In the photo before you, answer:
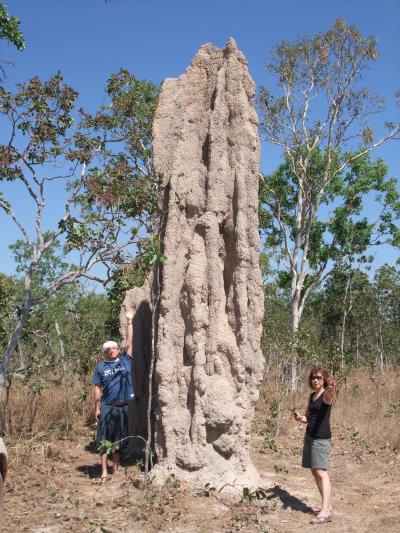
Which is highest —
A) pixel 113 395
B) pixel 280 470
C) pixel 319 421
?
pixel 113 395

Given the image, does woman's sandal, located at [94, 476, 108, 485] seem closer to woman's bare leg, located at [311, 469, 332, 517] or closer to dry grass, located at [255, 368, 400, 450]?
woman's bare leg, located at [311, 469, 332, 517]

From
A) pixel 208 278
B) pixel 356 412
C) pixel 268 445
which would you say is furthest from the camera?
pixel 356 412

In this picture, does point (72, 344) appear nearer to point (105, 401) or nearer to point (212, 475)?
point (105, 401)

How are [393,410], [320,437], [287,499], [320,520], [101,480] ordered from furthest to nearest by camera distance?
[393,410]
[101,480]
[287,499]
[320,437]
[320,520]

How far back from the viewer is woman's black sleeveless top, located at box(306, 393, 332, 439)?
541cm

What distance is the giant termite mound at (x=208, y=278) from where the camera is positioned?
5.75m

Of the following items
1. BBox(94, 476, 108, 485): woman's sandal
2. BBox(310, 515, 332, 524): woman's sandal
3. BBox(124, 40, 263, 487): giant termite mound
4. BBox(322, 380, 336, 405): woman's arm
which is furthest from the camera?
BBox(94, 476, 108, 485): woman's sandal

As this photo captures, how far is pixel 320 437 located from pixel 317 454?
0.48 ft

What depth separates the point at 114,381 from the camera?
6238 mm

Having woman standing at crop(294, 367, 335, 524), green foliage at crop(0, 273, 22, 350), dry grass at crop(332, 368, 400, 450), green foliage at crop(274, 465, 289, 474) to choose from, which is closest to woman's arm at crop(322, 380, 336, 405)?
woman standing at crop(294, 367, 335, 524)

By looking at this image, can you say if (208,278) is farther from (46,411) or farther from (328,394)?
(46,411)

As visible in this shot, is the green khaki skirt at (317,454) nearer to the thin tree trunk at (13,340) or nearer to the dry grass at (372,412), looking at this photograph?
the dry grass at (372,412)

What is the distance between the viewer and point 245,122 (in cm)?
640

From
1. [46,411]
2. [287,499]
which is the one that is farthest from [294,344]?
[287,499]
